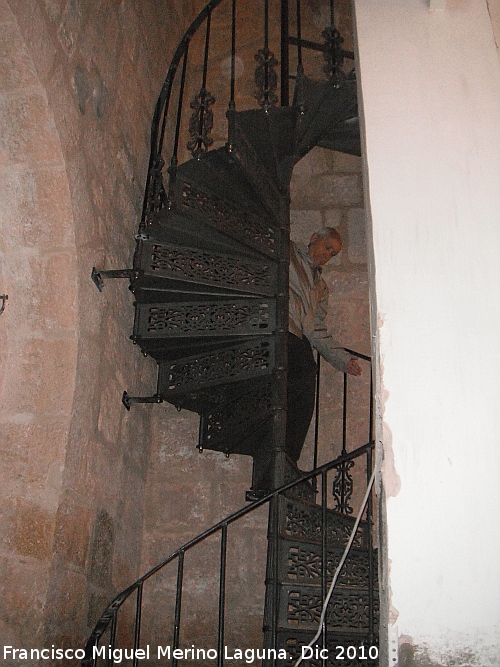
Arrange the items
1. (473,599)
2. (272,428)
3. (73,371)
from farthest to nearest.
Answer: (272,428) < (73,371) < (473,599)

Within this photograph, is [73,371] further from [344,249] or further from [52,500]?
[344,249]

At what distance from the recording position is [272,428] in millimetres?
3484

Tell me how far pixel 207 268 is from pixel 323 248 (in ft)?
2.85

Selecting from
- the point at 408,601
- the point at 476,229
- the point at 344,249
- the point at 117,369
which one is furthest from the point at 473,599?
the point at 344,249

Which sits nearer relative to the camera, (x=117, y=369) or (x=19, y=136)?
(x=19, y=136)

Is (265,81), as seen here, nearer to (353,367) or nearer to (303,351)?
(303,351)

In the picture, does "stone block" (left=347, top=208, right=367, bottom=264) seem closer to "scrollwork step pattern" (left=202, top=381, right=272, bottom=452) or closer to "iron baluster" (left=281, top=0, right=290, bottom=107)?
"iron baluster" (left=281, top=0, right=290, bottom=107)

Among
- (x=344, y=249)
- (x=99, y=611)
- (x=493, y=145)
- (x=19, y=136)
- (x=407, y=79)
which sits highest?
(x=344, y=249)

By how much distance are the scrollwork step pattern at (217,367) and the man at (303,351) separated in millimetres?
318

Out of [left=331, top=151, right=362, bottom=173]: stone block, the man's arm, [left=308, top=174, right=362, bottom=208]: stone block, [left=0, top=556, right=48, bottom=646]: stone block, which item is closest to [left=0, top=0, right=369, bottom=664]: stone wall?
[left=0, top=556, right=48, bottom=646]: stone block

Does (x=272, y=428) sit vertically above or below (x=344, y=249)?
below

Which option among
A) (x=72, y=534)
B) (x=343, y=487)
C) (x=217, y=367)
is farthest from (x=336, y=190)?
(x=72, y=534)

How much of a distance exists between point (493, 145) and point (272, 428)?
6.94 ft

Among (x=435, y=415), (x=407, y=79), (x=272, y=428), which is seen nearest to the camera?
(x=435, y=415)
